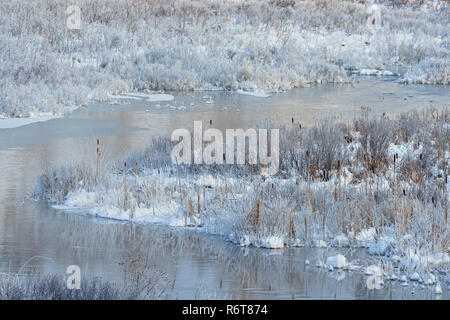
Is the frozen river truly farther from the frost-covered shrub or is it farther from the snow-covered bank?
the frost-covered shrub

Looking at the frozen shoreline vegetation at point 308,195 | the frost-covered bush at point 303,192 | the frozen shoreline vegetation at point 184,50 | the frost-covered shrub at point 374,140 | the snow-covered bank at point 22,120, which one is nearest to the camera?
the frozen shoreline vegetation at point 308,195

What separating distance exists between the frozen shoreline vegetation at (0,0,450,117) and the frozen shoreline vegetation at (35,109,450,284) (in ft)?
22.9

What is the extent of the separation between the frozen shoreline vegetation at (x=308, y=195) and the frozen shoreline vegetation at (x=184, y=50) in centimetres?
698

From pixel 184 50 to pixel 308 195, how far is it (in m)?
15.3

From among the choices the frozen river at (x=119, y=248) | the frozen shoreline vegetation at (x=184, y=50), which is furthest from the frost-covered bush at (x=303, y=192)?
the frozen shoreline vegetation at (x=184, y=50)

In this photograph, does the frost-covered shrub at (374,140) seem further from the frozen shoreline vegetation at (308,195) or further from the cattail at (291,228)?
the cattail at (291,228)

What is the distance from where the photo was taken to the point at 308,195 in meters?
8.50

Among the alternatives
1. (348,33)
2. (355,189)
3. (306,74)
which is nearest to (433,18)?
(348,33)

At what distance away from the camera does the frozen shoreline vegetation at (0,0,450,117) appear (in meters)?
19.2

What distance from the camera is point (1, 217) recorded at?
8.70 metres

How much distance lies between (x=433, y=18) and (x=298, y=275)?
32.4 meters

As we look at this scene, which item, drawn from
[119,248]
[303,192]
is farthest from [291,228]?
[119,248]

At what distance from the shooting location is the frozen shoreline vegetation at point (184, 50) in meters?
19.2

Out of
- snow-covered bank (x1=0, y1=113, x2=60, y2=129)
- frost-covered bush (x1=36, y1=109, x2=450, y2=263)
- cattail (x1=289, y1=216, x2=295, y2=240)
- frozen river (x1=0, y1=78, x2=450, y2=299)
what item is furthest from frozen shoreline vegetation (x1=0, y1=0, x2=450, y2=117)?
cattail (x1=289, y1=216, x2=295, y2=240)
